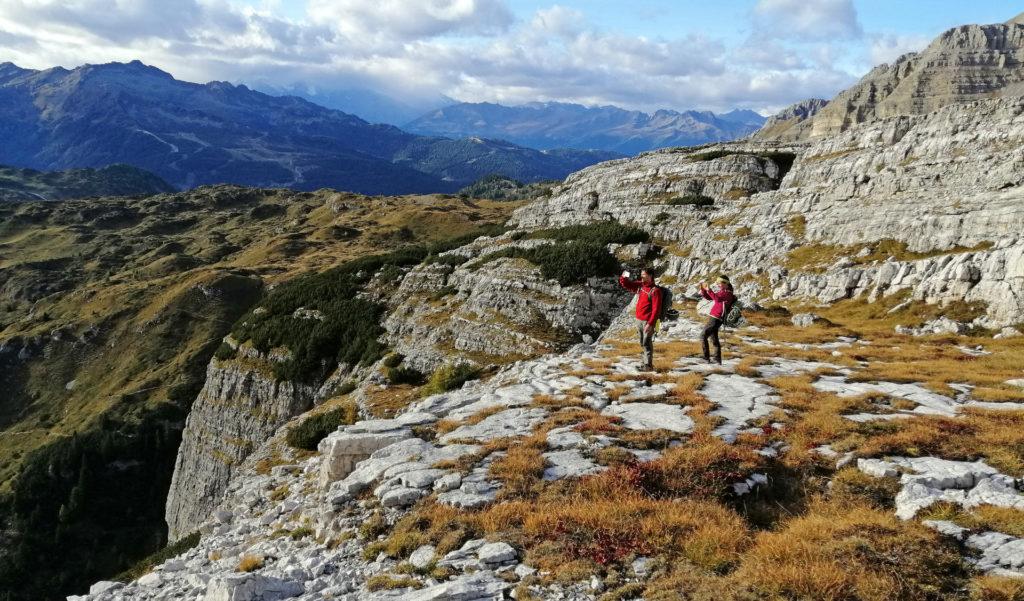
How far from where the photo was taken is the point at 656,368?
2305cm

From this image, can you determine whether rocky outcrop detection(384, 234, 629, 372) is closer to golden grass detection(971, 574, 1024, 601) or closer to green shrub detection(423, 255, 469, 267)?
green shrub detection(423, 255, 469, 267)

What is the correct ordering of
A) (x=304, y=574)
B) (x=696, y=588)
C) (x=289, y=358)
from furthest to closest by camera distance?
(x=289, y=358) < (x=304, y=574) < (x=696, y=588)

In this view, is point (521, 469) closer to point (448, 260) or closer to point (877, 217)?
point (877, 217)

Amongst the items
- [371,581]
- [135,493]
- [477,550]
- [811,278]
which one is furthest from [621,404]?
[135,493]

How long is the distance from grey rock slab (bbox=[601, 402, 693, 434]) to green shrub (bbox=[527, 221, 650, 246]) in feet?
141

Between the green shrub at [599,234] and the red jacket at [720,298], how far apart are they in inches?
1471

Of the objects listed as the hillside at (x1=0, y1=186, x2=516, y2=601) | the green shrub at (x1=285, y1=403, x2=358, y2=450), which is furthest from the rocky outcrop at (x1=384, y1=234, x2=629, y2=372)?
the hillside at (x1=0, y1=186, x2=516, y2=601)

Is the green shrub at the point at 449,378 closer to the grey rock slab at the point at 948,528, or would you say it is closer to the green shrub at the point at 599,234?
the green shrub at the point at 599,234

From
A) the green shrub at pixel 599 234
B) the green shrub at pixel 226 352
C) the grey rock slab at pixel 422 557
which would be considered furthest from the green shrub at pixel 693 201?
the grey rock slab at pixel 422 557

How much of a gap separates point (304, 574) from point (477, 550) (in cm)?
410

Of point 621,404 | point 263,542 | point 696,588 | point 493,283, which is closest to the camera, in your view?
point 696,588

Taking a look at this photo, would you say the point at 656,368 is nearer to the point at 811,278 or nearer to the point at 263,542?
the point at 263,542

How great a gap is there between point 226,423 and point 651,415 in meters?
59.3

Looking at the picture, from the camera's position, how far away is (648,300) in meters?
21.7
